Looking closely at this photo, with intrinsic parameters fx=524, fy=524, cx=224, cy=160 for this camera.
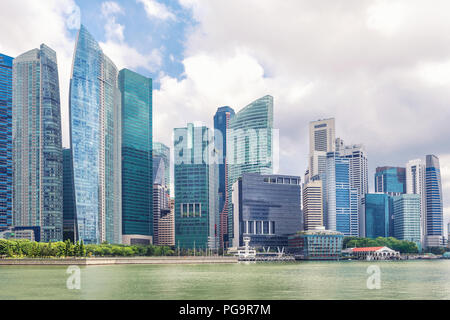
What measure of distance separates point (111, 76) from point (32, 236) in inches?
1943

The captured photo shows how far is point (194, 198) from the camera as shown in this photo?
153 metres

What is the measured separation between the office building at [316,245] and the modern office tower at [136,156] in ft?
145

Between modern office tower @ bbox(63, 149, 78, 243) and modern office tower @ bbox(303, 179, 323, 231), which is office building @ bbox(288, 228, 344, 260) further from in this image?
modern office tower @ bbox(63, 149, 78, 243)

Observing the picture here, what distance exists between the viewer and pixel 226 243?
18400cm

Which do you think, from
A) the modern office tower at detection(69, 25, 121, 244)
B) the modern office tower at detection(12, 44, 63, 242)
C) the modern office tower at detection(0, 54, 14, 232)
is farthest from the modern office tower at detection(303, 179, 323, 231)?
the modern office tower at detection(0, 54, 14, 232)

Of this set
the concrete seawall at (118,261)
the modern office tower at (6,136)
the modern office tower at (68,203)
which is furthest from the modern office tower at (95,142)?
the concrete seawall at (118,261)

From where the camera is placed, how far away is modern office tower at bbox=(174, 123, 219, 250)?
5999 inches

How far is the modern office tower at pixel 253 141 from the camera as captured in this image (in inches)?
6865

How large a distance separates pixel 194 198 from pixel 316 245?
3750cm

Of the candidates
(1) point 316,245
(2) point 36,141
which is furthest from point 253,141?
(2) point 36,141

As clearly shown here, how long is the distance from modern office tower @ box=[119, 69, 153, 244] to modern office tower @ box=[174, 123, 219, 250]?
384 inches

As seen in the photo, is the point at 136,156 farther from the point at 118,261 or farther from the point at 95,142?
the point at 118,261

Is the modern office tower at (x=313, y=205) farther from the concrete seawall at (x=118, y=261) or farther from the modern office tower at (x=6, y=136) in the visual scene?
the modern office tower at (x=6, y=136)
